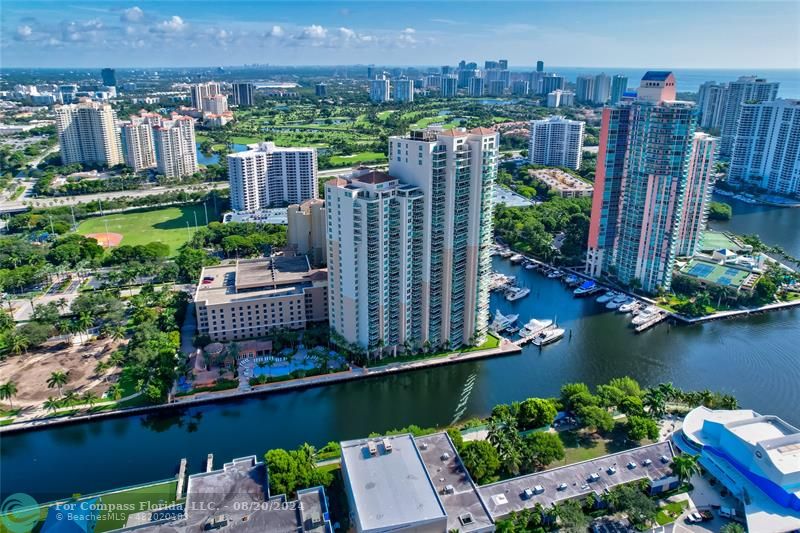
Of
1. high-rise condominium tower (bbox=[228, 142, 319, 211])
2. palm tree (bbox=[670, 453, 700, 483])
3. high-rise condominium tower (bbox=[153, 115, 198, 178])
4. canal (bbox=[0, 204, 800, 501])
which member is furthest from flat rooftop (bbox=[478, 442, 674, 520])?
high-rise condominium tower (bbox=[153, 115, 198, 178])

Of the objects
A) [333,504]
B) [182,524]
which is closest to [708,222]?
[333,504]

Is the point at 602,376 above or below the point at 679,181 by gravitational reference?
below

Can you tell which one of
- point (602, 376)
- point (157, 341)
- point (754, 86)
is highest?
point (754, 86)

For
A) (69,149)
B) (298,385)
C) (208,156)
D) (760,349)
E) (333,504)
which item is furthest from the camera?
(208,156)

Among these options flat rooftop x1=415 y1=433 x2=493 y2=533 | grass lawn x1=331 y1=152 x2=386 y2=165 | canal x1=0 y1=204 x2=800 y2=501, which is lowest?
canal x1=0 y1=204 x2=800 y2=501

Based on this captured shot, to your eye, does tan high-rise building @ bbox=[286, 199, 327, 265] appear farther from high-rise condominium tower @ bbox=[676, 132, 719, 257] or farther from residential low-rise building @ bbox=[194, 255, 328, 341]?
high-rise condominium tower @ bbox=[676, 132, 719, 257]

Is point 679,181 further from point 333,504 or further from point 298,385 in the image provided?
point 333,504
